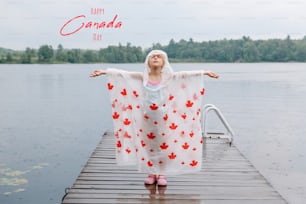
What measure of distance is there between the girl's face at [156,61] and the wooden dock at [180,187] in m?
1.35

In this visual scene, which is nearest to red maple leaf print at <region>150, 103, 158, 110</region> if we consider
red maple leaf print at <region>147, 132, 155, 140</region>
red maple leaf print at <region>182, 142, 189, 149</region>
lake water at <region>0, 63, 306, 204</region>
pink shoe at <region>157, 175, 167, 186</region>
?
red maple leaf print at <region>147, 132, 155, 140</region>

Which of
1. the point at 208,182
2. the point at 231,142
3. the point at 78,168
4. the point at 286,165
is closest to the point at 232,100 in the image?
the point at 286,165

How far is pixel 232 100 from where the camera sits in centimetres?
2648

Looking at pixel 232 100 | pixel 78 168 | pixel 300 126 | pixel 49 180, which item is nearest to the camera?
pixel 49 180

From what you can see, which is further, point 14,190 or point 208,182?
point 14,190

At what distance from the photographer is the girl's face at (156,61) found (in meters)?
4.40

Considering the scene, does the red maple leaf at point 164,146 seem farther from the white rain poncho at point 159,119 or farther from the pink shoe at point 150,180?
the pink shoe at point 150,180

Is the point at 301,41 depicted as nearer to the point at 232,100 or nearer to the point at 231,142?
the point at 232,100

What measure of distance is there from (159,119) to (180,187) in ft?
2.82

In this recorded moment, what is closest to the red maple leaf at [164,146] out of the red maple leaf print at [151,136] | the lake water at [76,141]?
the red maple leaf print at [151,136]

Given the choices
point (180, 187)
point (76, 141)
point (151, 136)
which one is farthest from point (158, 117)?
point (76, 141)

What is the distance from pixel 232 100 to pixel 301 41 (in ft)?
169

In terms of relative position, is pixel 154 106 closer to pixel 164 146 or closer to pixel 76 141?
pixel 164 146

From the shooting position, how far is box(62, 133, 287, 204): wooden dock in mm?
4461
